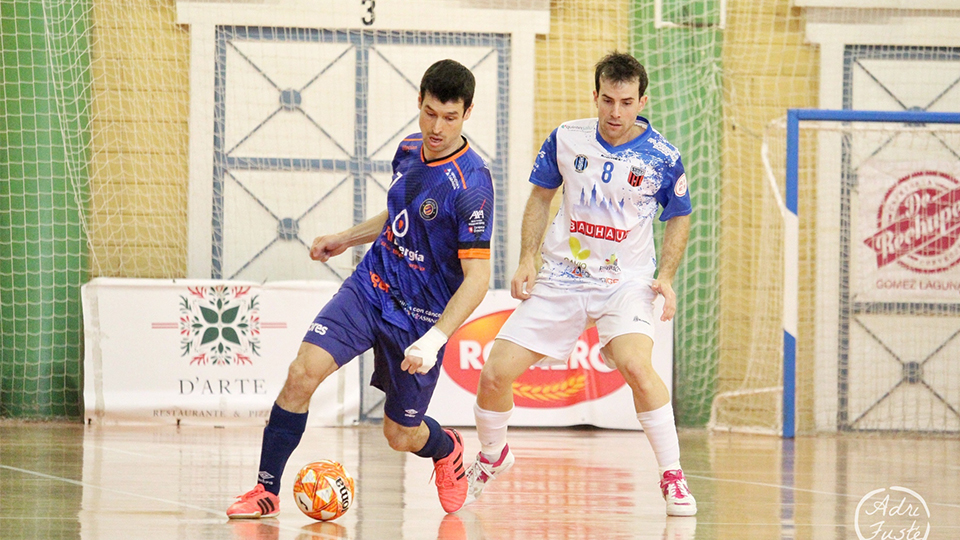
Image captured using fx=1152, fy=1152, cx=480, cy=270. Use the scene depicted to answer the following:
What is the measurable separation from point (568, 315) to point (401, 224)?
3.20ft

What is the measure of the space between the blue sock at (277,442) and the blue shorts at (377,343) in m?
0.27

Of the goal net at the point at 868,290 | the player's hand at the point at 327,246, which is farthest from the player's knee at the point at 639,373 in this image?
the goal net at the point at 868,290

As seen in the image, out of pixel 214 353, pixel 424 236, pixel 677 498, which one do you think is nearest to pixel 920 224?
pixel 214 353

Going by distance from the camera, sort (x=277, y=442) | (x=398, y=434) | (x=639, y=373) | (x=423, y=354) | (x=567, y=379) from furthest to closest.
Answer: (x=567, y=379) < (x=639, y=373) < (x=398, y=434) < (x=277, y=442) < (x=423, y=354)

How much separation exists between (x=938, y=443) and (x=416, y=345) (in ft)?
22.2

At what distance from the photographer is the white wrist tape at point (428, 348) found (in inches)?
152

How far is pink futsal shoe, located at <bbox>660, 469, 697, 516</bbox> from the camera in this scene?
15.0 ft

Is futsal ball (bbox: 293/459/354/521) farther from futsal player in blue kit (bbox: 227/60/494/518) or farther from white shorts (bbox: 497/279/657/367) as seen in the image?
white shorts (bbox: 497/279/657/367)

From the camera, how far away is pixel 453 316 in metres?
4.02

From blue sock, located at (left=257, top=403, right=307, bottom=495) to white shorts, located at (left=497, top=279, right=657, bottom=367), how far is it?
43.0 inches

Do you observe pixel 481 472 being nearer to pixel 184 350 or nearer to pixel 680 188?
pixel 680 188

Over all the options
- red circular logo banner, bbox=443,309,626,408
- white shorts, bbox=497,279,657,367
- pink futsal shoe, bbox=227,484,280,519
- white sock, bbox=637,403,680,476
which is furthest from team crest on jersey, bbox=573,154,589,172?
red circular logo banner, bbox=443,309,626,408

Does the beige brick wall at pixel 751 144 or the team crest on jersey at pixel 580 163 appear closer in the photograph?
the team crest on jersey at pixel 580 163

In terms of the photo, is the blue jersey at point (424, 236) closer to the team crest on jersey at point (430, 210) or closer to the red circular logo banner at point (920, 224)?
the team crest on jersey at point (430, 210)
